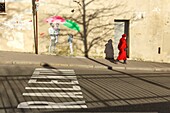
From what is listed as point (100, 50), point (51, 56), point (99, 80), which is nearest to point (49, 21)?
point (51, 56)

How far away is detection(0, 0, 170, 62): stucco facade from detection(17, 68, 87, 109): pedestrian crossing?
440 centimetres

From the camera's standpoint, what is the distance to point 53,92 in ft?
19.9

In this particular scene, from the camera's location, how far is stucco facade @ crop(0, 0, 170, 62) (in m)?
12.1

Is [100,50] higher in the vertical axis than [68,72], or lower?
higher

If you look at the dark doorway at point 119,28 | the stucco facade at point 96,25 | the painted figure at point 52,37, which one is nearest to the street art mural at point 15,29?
the stucco facade at point 96,25

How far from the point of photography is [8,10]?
12.1 m

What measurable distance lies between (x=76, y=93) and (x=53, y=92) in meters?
0.64

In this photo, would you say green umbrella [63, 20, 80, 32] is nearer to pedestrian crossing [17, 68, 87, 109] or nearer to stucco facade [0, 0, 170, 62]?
stucco facade [0, 0, 170, 62]

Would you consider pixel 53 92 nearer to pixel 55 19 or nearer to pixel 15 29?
pixel 55 19

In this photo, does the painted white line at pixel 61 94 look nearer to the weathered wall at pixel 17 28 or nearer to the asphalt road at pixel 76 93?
the asphalt road at pixel 76 93

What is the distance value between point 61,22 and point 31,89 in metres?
6.74

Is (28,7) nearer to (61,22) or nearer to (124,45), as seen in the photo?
(61,22)

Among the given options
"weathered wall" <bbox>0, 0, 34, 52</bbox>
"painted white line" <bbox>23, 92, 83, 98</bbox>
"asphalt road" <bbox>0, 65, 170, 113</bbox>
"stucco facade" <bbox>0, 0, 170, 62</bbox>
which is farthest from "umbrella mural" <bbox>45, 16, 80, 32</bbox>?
"painted white line" <bbox>23, 92, 83, 98</bbox>

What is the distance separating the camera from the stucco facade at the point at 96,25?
1215 centimetres
